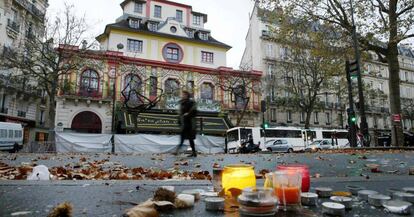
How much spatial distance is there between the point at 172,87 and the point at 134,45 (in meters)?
6.57

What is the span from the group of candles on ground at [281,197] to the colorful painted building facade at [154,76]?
26.0 metres

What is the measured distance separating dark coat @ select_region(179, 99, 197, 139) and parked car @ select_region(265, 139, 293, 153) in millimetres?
22432

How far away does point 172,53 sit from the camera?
36344mm

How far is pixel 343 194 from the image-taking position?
205cm

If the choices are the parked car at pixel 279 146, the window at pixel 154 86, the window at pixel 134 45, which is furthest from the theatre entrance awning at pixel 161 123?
the window at pixel 134 45

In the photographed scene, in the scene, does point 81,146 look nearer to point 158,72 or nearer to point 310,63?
point 158,72

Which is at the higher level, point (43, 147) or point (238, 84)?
point (238, 84)

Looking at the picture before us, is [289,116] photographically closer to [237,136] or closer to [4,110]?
[237,136]

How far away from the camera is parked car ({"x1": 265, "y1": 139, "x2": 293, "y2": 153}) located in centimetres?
3095

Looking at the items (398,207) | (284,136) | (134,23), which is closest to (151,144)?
(284,136)

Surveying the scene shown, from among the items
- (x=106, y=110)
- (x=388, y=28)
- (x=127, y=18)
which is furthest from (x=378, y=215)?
(x=127, y=18)

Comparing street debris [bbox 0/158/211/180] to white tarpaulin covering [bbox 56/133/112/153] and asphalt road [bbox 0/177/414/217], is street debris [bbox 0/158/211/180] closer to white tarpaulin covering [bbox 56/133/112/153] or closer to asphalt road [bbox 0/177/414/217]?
asphalt road [bbox 0/177/414/217]

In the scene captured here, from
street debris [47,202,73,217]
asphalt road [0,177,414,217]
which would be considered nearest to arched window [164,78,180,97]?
asphalt road [0,177,414,217]

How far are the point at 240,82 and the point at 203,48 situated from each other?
6246mm
